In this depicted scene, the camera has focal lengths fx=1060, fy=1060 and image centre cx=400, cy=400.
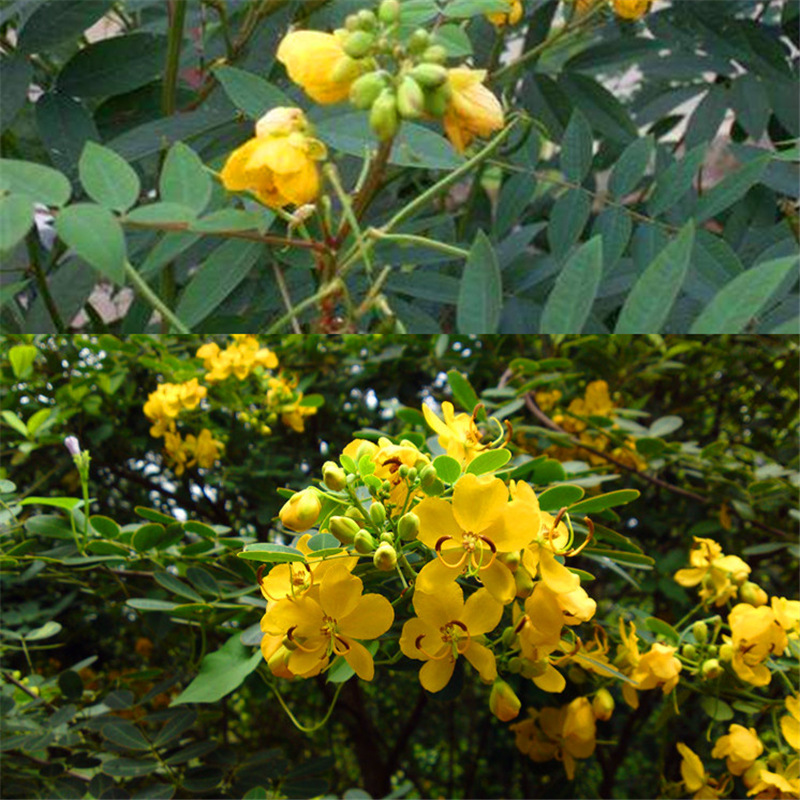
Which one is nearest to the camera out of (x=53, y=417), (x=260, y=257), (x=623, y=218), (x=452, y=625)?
(x=452, y=625)

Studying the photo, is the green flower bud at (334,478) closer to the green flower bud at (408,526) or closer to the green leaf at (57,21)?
the green flower bud at (408,526)

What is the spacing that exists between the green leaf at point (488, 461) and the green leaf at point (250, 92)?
0.68ft

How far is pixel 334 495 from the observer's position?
0.43m

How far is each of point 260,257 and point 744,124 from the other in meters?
0.56

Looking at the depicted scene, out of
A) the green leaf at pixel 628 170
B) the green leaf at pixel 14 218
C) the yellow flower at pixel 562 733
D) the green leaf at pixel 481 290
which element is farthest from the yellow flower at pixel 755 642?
the green leaf at pixel 14 218

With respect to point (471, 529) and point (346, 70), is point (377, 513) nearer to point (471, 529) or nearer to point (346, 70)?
point (471, 529)

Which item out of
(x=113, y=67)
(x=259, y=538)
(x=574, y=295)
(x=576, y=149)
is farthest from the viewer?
(x=259, y=538)

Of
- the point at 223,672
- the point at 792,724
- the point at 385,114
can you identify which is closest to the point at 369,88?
the point at 385,114

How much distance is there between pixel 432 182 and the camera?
0.61 m

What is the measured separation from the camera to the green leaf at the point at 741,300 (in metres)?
0.56

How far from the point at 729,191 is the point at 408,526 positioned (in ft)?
1.56

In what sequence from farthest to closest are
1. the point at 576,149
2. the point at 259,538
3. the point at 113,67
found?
the point at 259,538 → the point at 576,149 → the point at 113,67

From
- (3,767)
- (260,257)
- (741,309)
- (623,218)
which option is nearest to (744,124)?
(623,218)

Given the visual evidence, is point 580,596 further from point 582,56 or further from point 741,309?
→ point 582,56
